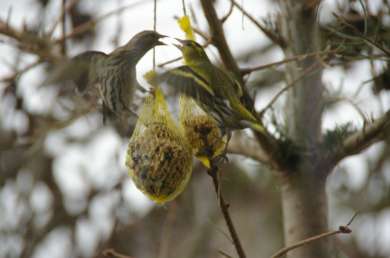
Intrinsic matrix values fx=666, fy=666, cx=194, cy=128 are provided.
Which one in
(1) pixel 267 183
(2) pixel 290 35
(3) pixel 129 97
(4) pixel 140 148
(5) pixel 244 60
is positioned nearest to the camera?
(4) pixel 140 148

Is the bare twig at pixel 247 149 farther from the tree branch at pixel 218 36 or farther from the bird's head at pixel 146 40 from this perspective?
the bird's head at pixel 146 40

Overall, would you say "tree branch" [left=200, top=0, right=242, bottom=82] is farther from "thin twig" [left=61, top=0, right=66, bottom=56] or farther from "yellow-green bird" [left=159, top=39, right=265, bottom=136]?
"thin twig" [left=61, top=0, right=66, bottom=56]

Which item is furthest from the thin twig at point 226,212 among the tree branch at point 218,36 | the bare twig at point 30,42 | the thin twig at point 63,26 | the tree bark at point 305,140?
the thin twig at point 63,26

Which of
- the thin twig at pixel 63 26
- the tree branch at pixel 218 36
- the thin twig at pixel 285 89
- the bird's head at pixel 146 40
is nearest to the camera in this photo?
the tree branch at pixel 218 36

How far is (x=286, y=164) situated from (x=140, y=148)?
0.74 m

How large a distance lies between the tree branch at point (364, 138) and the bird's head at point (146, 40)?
76 cm

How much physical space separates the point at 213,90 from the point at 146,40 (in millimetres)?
435

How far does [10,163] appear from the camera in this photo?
12.8 feet

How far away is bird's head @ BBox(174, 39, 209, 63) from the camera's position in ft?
6.59

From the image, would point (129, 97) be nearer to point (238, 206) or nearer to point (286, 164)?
point (286, 164)

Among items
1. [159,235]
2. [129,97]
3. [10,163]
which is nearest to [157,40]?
[129,97]

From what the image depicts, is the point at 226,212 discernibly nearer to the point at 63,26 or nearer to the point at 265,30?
the point at 265,30

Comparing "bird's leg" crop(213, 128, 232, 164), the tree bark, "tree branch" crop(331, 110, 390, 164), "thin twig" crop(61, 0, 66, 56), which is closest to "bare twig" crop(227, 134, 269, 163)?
the tree bark

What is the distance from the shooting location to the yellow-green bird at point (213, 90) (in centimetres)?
187
